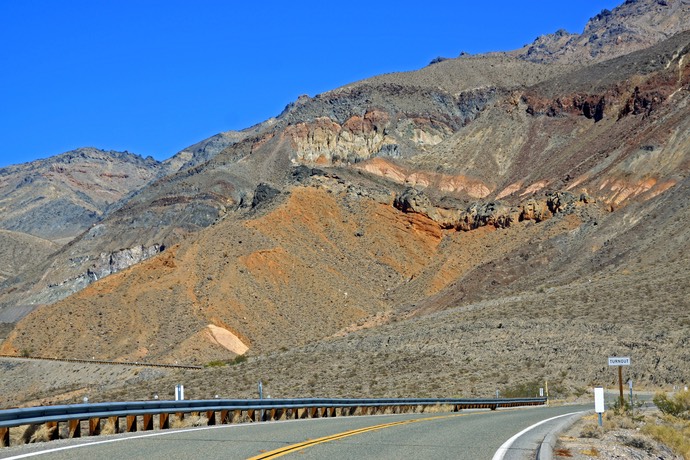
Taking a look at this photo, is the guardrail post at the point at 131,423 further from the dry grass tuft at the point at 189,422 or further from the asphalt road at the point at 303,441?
the dry grass tuft at the point at 189,422

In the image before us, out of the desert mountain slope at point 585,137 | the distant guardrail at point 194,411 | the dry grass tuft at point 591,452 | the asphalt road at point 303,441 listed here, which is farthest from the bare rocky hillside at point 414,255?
the dry grass tuft at point 591,452

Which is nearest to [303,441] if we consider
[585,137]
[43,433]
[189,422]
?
[43,433]

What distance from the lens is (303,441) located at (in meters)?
15.2

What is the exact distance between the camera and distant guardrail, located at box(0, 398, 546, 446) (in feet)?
48.1

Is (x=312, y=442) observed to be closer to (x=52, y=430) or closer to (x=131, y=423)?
(x=131, y=423)

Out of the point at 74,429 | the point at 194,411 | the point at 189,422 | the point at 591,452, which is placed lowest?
the point at 591,452

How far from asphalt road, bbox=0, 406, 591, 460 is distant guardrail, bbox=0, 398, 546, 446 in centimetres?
54

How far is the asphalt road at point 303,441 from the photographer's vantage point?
43.1 ft

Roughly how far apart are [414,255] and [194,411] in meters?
88.1

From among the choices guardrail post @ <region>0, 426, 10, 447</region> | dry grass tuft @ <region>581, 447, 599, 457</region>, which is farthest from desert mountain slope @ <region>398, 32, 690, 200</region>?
guardrail post @ <region>0, 426, 10, 447</region>

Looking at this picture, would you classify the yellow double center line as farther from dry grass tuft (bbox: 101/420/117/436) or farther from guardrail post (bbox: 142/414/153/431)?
dry grass tuft (bbox: 101/420/117/436)

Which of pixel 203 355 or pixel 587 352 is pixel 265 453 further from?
pixel 203 355

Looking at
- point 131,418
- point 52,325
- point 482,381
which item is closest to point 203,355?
point 52,325

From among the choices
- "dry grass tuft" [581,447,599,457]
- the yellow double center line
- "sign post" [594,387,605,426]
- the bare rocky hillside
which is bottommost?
"dry grass tuft" [581,447,599,457]
